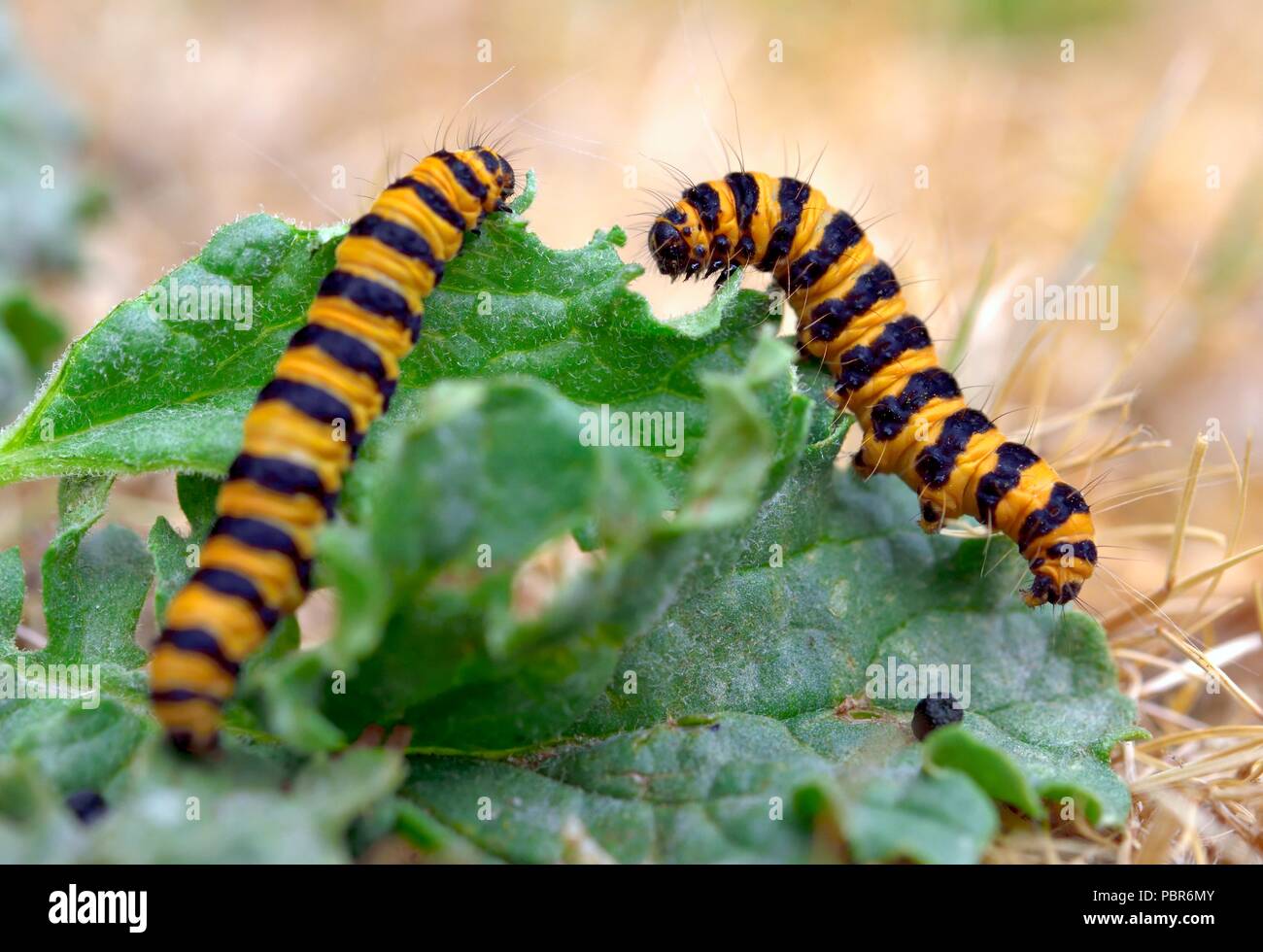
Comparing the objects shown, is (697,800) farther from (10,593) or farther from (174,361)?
(10,593)

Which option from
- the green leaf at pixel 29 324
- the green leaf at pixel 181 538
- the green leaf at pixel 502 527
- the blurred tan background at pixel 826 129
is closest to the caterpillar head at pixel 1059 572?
the green leaf at pixel 502 527

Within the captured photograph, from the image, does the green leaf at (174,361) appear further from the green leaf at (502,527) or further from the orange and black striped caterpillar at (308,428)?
the green leaf at (502,527)

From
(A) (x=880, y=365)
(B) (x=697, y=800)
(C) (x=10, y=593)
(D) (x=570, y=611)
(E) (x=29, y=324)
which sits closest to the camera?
(D) (x=570, y=611)

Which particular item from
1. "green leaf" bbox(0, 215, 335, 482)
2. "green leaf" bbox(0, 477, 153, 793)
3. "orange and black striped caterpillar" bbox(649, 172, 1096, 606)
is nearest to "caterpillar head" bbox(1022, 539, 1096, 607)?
"orange and black striped caterpillar" bbox(649, 172, 1096, 606)

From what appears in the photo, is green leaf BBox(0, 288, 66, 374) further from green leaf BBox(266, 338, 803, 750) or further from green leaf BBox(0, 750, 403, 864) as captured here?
green leaf BBox(266, 338, 803, 750)

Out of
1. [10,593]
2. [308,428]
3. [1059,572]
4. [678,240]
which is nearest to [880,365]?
[678,240]

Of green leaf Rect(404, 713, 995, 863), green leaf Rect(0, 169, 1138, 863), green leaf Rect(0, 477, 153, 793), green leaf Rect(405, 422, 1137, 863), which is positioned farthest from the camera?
green leaf Rect(0, 477, 153, 793)
